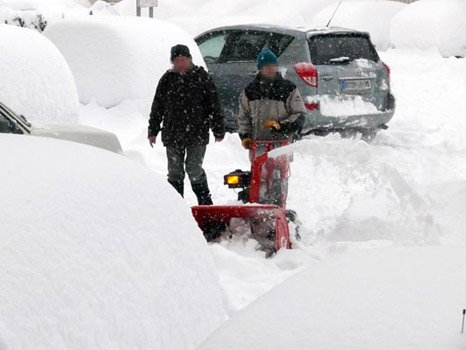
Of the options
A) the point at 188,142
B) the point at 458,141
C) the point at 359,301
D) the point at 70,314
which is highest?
the point at 359,301

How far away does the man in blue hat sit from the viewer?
7.63 metres

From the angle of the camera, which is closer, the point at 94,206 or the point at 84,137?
the point at 94,206

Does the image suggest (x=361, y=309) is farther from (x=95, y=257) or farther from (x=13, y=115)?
Answer: (x=13, y=115)

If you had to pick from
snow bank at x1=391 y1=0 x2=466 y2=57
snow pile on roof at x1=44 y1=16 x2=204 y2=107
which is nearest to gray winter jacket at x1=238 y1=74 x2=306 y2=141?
snow pile on roof at x1=44 y1=16 x2=204 y2=107

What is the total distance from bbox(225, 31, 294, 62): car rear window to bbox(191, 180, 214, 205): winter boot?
146 inches

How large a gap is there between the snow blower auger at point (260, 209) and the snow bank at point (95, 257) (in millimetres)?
2000

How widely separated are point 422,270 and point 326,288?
354 mm

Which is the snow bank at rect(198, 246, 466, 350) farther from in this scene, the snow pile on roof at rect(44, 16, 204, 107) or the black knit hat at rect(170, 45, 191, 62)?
the snow pile on roof at rect(44, 16, 204, 107)

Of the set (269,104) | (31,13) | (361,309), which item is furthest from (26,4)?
(361,309)

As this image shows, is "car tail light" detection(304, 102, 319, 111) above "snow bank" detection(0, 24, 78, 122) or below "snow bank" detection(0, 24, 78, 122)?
below

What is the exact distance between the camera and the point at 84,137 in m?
7.86

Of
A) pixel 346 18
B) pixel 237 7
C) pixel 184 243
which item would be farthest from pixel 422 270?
pixel 237 7

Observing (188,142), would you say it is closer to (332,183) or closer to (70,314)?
(332,183)

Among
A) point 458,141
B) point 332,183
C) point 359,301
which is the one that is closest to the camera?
point 359,301
